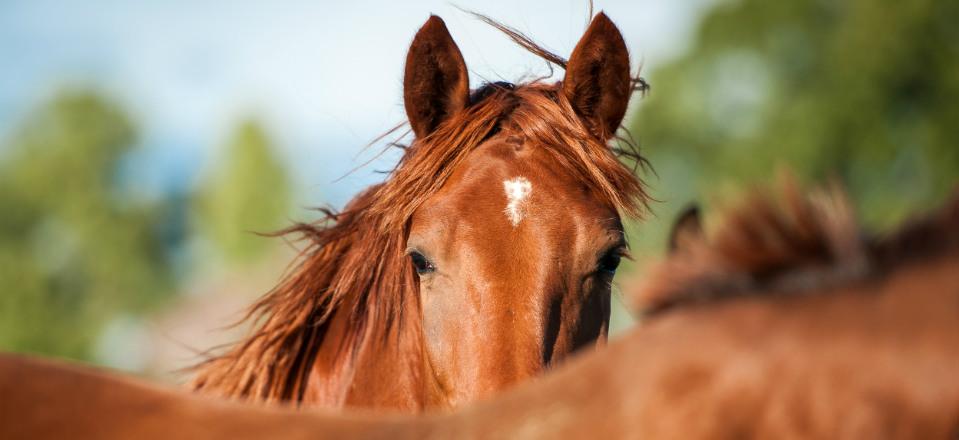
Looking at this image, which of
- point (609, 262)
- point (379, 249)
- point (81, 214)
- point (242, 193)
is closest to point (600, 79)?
point (609, 262)

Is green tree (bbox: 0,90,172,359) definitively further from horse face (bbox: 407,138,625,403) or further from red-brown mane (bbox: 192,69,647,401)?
horse face (bbox: 407,138,625,403)

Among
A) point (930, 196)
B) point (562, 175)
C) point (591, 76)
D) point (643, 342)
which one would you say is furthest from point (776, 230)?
point (930, 196)

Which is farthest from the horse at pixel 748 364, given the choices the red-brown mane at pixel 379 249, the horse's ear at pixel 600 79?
the horse's ear at pixel 600 79

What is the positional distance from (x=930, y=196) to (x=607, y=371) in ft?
82.4

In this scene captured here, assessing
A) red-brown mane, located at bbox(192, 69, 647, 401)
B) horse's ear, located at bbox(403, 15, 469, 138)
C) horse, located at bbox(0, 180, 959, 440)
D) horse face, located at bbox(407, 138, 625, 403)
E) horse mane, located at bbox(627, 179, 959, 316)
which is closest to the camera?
horse, located at bbox(0, 180, 959, 440)

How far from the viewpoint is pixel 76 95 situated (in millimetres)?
46594

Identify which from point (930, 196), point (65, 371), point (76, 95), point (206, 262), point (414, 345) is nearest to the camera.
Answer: point (65, 371)

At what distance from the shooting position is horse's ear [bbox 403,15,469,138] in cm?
380

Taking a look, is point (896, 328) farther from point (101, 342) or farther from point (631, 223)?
point (101, 342)

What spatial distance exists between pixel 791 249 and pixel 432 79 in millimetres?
2218

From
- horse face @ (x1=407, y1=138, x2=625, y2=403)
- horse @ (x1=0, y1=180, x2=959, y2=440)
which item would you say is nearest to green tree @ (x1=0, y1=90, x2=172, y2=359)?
horse face @ (x1=407, y1=138, x2=625, y2=403)

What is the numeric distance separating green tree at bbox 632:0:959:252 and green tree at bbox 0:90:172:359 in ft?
72.1

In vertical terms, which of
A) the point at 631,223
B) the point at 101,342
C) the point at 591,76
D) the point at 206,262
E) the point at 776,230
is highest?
the point at 206,262

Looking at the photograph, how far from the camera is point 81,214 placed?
4497 centimetres
